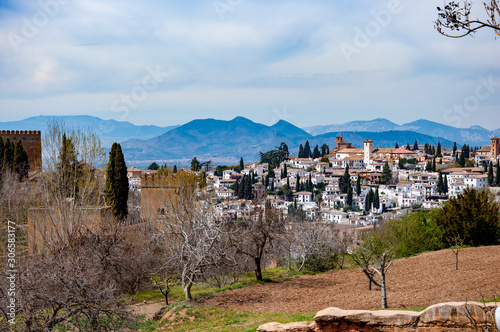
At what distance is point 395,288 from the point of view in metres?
10.3

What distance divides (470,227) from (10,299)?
13.6 metres

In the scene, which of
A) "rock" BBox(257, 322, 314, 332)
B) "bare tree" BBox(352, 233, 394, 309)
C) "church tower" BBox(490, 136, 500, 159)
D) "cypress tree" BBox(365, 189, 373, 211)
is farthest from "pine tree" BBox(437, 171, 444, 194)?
"rock" BBox(257, 322, 314, 332)

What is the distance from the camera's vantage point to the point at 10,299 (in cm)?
735

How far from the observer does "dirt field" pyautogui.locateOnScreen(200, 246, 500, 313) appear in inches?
352

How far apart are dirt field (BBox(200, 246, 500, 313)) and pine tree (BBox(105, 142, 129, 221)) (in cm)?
1002

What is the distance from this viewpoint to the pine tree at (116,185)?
1997cm

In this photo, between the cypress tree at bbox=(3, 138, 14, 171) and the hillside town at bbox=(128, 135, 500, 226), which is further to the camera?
the hillside town at bbox=(128, 135, 500, 226)

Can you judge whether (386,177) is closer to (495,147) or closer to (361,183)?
(361,183)

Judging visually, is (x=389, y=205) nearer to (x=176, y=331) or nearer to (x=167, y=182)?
(x=167, y=182)

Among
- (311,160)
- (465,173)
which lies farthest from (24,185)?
(311,160)

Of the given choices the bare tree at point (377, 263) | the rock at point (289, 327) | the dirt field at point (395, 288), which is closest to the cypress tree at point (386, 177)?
the bare tree at point (377, 263)

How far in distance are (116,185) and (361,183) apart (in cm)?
7707

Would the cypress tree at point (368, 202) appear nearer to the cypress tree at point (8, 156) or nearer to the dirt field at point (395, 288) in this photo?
the cypress tree at point (8, 156)

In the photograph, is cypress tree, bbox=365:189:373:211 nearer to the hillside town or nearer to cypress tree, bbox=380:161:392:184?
the hillside town
